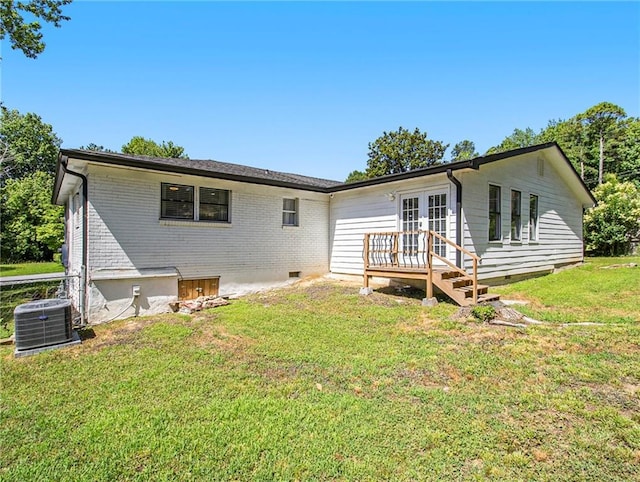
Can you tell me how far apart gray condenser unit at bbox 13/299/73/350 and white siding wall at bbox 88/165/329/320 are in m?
1.56

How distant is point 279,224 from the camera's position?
10375mm

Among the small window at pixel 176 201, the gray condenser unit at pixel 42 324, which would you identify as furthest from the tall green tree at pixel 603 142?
the gray condenser unit at pixel 42 324

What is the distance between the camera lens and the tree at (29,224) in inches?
880

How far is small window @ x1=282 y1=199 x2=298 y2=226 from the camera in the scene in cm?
1072

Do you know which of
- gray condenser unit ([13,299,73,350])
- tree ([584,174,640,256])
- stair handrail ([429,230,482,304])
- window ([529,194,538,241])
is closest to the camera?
gray condenser unit ([13,299,73,350])

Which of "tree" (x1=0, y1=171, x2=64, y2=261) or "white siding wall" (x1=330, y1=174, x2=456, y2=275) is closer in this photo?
"white siding wall" (x1=330, y1=174, x2=456, y2=275)

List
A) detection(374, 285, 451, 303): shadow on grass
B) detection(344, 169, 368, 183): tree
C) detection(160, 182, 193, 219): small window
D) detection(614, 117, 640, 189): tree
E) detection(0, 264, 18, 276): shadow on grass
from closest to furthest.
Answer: detection(160, 182, 193, 219): small window → detection(374, 285, 451, 303): shadow on grass → detection(0, 264, 18, 276): shadow on grass → detection(614, 117, 640, 189): tree → detection(344, 169, 368, 183): tree

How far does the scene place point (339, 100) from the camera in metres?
14.3

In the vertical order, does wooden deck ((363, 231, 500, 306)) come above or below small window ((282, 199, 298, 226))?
below

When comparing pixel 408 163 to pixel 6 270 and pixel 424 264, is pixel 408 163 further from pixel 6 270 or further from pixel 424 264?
pixel 6 270

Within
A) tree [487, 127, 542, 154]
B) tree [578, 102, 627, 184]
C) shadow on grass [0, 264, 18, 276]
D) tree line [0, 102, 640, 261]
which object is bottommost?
shadow on grass [0, 264, 18, 276]

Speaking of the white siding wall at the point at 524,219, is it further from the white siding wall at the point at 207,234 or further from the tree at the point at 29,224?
the tree at the point at 29,224

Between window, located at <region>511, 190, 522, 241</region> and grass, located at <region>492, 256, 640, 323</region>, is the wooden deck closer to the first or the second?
grass, located at <region>492, 256, 640, 323</region>

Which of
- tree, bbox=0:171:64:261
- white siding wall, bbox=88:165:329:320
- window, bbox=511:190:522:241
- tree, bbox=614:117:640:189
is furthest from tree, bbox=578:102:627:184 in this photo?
tree, bbox=0:171:64:261
